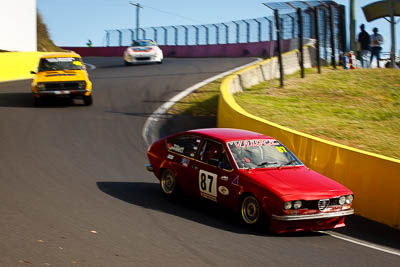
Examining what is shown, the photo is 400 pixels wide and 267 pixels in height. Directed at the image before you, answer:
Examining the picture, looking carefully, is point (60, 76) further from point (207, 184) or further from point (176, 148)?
point (207, 184)

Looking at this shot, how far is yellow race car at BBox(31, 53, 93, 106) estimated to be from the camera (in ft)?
63.0

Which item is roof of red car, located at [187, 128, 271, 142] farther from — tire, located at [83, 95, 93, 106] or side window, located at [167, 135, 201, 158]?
tire, located at [83, 95, 93, 106]

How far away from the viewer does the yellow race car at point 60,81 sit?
1919 cm

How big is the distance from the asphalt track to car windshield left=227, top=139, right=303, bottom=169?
903 mm

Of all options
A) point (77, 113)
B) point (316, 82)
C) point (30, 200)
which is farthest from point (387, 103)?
point (30, 200)

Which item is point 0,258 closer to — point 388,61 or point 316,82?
point 316,82

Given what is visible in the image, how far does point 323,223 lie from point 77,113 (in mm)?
11825

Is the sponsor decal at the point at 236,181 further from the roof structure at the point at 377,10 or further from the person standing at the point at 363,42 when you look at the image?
the roof structure at the point at 377,10

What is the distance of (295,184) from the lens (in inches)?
325

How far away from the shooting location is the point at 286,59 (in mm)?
23594

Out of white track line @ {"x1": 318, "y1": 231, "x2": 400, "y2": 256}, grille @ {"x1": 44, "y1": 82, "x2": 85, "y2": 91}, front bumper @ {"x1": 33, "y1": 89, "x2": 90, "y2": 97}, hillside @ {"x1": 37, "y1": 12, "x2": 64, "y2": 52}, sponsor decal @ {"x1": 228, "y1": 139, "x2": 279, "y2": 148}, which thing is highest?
hillside @ {"x1": 37, "y1": 12, "x2": 64, "y2": 52}

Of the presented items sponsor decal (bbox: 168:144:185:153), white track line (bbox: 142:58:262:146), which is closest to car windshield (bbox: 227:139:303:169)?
sponsor decal (bbox: 168:144:185:153)

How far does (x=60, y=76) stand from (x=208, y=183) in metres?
11.6

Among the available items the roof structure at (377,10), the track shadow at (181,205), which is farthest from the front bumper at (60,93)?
the roof structure at (377,10)
